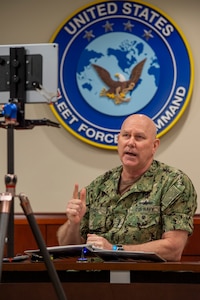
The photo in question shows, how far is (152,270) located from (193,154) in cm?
187

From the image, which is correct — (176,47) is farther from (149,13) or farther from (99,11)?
(99,11)

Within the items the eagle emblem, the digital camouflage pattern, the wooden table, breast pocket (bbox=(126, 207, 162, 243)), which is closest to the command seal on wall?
the eagle emblem

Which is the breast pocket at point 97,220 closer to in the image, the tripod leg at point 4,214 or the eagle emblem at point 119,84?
the eagle emblem at point 119,84

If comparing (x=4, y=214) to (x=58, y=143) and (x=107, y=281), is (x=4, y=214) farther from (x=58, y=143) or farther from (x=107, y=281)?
(x=58, y=143)

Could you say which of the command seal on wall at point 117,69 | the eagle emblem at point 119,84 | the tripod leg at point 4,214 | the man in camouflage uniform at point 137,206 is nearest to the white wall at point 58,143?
the command seal on wall at point 117,69

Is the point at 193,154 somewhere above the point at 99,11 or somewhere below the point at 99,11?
below

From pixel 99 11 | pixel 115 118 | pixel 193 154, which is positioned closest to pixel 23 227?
pixel 115 118

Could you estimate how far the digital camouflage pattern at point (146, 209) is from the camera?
3.12 metres

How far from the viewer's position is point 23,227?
4.09 m

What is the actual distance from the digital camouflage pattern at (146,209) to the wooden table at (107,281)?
713 mm

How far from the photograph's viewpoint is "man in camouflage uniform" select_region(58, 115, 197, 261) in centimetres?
300

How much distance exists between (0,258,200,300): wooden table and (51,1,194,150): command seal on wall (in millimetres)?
1825

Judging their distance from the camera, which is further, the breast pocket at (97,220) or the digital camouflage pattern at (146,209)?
the breast pocket at (97,220)

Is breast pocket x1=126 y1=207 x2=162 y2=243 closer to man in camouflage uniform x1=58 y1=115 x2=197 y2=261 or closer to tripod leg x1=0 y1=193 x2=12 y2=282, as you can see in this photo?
man in camouflage uniform x1=58 y1=115 x2=197 y2=261
